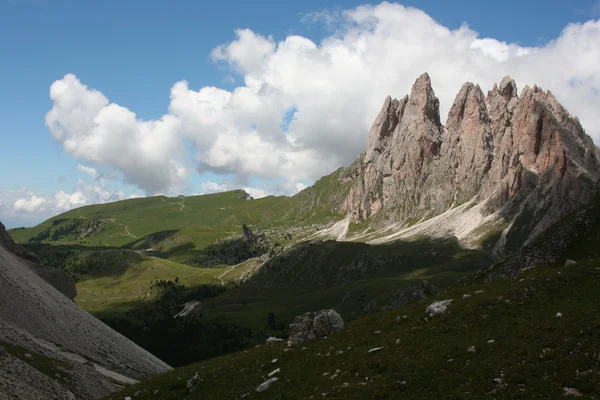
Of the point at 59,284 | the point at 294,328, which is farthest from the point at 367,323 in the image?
the point at 59,284

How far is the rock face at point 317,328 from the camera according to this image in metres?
40.6

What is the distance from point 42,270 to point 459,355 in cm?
11831

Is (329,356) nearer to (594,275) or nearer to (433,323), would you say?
(433,323)

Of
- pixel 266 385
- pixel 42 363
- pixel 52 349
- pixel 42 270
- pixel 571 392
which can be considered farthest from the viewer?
pixel 42 270

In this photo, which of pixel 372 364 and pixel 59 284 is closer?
pixel 372 364

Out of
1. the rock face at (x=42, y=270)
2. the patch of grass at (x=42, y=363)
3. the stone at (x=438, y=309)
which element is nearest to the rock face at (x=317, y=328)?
the stone at (x=438, y=309)

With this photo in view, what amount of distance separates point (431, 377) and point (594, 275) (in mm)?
17209

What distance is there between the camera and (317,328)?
135 feet

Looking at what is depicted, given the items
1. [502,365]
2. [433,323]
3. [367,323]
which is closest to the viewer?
[502,365]

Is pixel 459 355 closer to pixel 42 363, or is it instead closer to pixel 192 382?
pixel 192 382

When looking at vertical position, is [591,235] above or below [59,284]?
below

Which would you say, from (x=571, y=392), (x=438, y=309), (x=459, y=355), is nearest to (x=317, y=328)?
(x=438, y=309)

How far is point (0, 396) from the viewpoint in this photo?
33531 mm

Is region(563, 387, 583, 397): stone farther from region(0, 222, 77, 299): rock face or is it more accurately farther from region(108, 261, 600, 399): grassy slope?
region(0, 222, 77, 299): rock face
